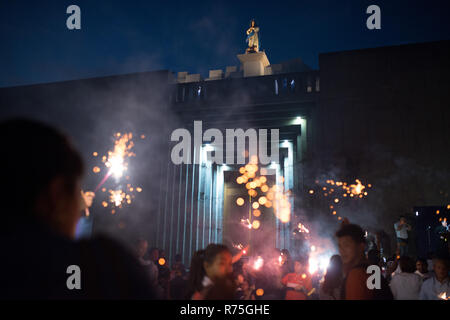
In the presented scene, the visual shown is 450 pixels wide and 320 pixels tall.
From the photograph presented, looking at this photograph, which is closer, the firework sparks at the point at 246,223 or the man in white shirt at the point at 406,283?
the man in white shirt at the point at 406,283

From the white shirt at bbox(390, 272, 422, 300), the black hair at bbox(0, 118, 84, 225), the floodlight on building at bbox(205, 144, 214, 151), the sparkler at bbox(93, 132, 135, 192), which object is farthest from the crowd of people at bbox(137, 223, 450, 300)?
the sparkler at bbox(93, 132, 135, 192)

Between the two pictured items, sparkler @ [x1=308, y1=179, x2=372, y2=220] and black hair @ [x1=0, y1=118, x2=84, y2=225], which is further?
sparkler @ [x1=308, y1=179, x2=372, y2=220]

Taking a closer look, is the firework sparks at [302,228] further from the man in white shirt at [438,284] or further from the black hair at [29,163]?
the black hair at [29,163]

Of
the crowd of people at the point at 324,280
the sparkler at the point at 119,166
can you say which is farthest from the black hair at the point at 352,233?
the sparkler at the point at 119,166

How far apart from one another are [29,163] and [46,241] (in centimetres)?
27

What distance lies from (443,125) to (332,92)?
14.3ft

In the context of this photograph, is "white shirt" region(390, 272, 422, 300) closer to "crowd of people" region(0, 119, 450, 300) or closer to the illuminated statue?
"crowd of people" region(0, 119, 450, 300)

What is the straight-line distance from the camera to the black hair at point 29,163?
998 millimetres

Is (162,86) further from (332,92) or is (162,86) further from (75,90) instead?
(332,92)

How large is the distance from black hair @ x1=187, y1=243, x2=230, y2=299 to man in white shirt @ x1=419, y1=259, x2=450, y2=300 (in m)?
3.47

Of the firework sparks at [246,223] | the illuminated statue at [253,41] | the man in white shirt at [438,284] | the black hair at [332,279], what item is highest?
the illuminated statue at [253,41]

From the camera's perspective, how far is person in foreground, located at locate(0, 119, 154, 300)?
0.97 meters
